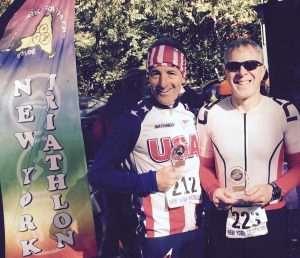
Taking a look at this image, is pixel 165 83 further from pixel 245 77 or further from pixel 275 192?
pixel 275 192

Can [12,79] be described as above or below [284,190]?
above

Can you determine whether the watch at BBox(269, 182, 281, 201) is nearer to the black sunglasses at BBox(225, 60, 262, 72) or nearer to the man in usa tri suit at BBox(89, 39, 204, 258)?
the man in usa tri suit at BBox(89, 39, 204, 258)

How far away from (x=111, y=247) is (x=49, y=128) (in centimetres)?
152

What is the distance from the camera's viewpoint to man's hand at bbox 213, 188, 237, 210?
84.5 inches

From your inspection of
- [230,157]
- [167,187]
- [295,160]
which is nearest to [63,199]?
[167,187]

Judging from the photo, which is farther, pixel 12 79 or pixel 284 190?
pixel 12 79

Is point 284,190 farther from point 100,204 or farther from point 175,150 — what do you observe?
point 100,204

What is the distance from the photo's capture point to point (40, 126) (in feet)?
10.8

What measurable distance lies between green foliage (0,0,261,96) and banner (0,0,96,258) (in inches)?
351

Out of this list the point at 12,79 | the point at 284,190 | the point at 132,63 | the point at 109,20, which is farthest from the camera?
the point at 132,63

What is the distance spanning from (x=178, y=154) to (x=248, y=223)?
508mm

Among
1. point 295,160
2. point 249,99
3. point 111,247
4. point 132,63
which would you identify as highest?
point 132,63

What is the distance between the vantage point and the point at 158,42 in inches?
101

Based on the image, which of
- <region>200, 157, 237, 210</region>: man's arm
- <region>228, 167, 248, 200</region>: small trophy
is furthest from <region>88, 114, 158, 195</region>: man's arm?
<region>228, 167, 248, 200</region>: small trophy
